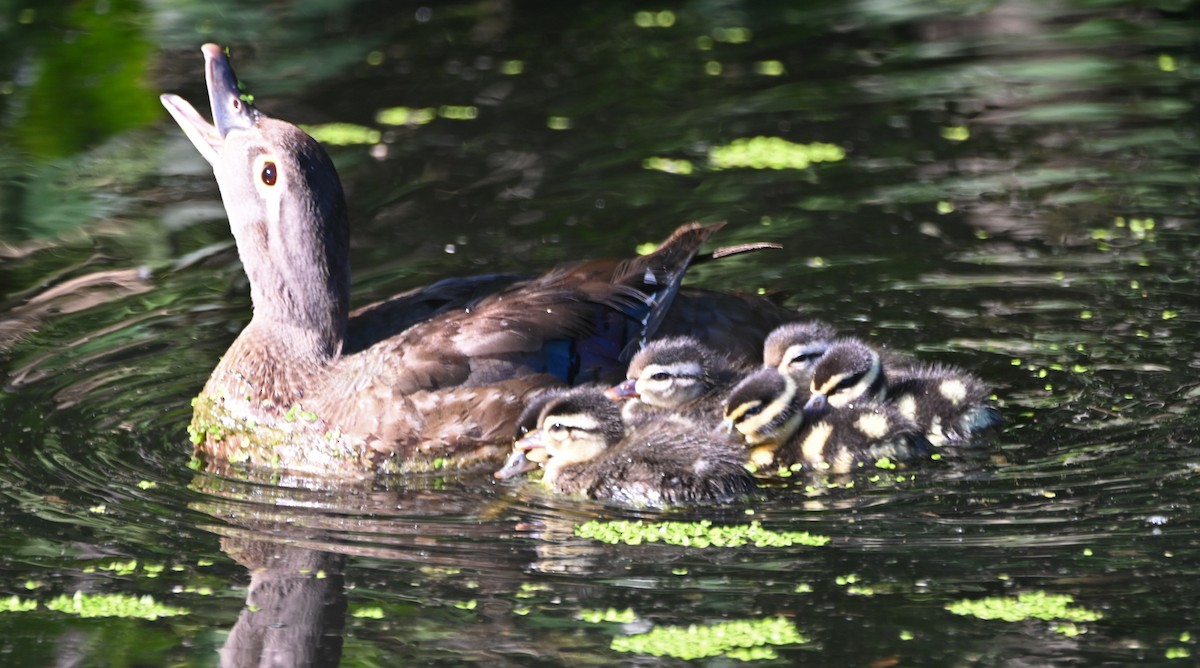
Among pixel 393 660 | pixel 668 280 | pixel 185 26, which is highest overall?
pixel 185 26

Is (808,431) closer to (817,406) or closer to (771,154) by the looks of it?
(817,406)

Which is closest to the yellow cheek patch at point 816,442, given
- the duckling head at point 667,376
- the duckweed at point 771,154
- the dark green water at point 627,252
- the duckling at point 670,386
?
the dark green water at point 627,252

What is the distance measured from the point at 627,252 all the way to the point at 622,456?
2.80 m

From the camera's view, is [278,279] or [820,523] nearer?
[820,523]

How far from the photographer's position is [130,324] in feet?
29.0

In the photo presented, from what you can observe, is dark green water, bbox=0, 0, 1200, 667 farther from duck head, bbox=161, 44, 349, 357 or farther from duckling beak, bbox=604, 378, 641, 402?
duck head, bbox=161, 44, 349, 357

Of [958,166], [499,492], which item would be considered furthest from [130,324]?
[958,166]

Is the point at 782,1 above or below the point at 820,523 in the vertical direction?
above

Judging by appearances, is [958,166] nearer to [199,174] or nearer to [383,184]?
[383,184]

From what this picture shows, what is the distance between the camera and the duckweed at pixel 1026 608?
18.2 ft

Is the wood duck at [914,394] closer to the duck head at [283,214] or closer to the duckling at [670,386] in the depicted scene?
the duckling at [670,386]

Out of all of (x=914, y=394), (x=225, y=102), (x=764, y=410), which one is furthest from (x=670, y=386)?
(x=225, y=102)

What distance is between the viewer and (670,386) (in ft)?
24.0

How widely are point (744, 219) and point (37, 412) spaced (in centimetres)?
401
